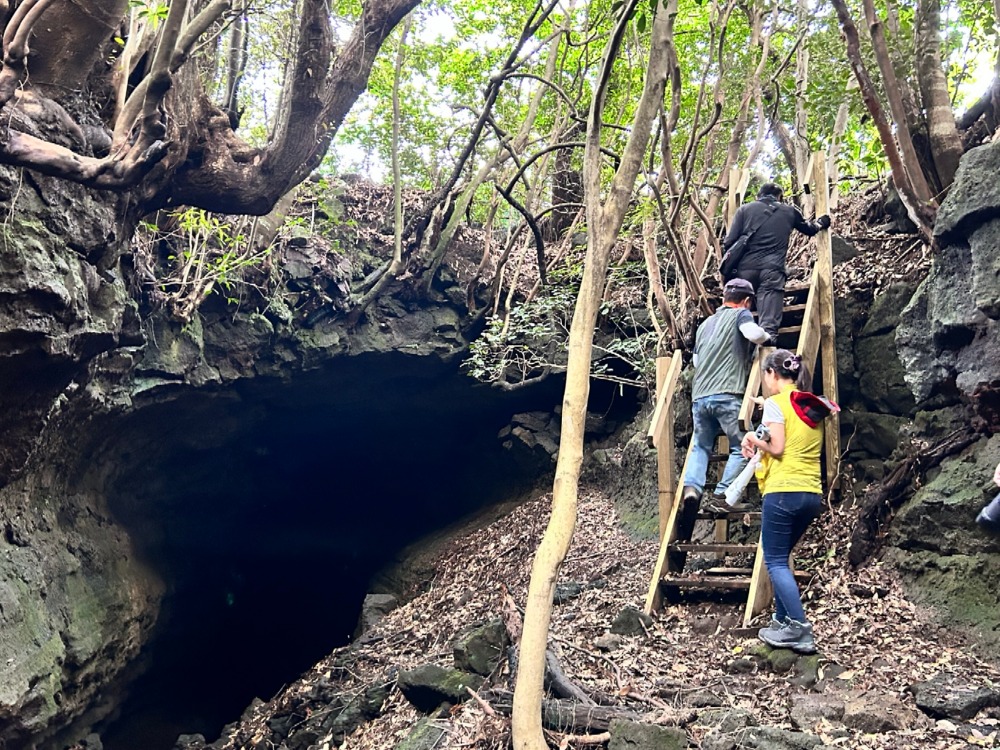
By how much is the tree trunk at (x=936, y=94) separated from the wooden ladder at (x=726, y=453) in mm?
883

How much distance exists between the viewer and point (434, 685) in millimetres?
4492

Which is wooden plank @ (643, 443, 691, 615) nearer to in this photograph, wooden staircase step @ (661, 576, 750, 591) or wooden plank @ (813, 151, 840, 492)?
wooden staircase step @ (661, 576, 750, 591)

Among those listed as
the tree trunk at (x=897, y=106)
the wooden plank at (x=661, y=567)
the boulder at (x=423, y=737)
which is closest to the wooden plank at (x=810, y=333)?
the tree trunk at (x=897, y=106)

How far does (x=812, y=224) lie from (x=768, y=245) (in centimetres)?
54

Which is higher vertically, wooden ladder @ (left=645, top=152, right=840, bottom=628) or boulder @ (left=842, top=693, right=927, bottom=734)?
wooden ladder @ (left=645, top=152, right=840, bottom=628)

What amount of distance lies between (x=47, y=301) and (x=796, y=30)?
29.3 ft

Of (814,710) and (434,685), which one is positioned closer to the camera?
(814,710)

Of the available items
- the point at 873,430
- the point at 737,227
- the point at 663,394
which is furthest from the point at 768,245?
the point at 873,430

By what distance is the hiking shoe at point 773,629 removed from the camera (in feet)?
12.8

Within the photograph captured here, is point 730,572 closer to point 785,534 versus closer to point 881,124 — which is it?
point 785,534

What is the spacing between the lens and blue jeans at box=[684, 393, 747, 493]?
4953mm

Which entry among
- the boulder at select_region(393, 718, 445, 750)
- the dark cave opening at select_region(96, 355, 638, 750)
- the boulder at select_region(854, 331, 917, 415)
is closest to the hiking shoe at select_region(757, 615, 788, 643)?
the boulder at select_region(393, 718, 445, 750)

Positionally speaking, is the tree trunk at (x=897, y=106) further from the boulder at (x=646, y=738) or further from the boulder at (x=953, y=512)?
the boulder at (x=646, y=738)

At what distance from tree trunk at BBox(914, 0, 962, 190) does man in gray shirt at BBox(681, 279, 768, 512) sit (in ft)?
6.31
